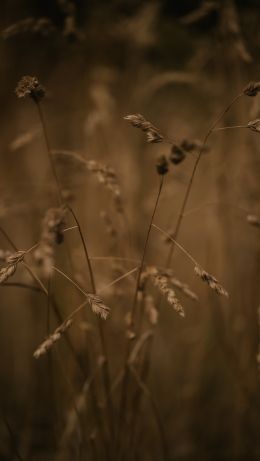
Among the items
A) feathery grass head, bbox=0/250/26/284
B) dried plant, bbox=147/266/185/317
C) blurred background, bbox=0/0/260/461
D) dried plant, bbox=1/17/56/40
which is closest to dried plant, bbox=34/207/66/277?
feathery grass head, bbox=0/250/26/284

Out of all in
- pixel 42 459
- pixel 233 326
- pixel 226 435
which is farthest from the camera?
pixel 233 326

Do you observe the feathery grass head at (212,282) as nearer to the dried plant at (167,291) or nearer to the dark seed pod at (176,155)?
the dried plant at (167,291)

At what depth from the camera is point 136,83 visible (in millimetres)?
1546

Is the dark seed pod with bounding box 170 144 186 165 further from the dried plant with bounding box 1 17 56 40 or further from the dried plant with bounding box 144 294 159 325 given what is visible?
the dried plant with bounding box 1 17 56 40

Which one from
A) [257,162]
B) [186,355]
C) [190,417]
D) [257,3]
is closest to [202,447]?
[190,417]

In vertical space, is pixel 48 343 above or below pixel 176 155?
below

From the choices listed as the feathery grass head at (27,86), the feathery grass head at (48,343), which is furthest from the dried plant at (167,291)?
the feathery grass head at (27,86)

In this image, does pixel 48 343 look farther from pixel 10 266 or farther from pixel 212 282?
pixel 212 282

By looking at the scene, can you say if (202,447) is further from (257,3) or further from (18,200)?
(257,3)

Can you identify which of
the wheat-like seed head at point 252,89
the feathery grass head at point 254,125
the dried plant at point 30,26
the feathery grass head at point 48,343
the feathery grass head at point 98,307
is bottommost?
the feathery grass head at point 48,343

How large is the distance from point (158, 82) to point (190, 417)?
111 cm

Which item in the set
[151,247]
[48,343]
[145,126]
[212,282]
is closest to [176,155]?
[145,126]

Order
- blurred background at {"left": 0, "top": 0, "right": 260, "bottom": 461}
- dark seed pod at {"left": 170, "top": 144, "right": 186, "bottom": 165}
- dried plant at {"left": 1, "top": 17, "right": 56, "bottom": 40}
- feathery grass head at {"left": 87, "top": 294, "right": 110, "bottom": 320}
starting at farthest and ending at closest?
blurred background at {"left": 0, "top": 0, "right": 260, "bottom": 461} → dried plant at {"left": 1, "top": 17, "right": 56, "bottom": 40} → dark seed pod at {"left": 170, "top": 144, "right": 186, "bottom": 165} → feathery grass head at {"left": 87, "top": 294, "right": 110, "bottom": 320}

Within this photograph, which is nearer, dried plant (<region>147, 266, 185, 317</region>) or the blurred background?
dried plant (<region>147, 266, 185, 317</region>)
